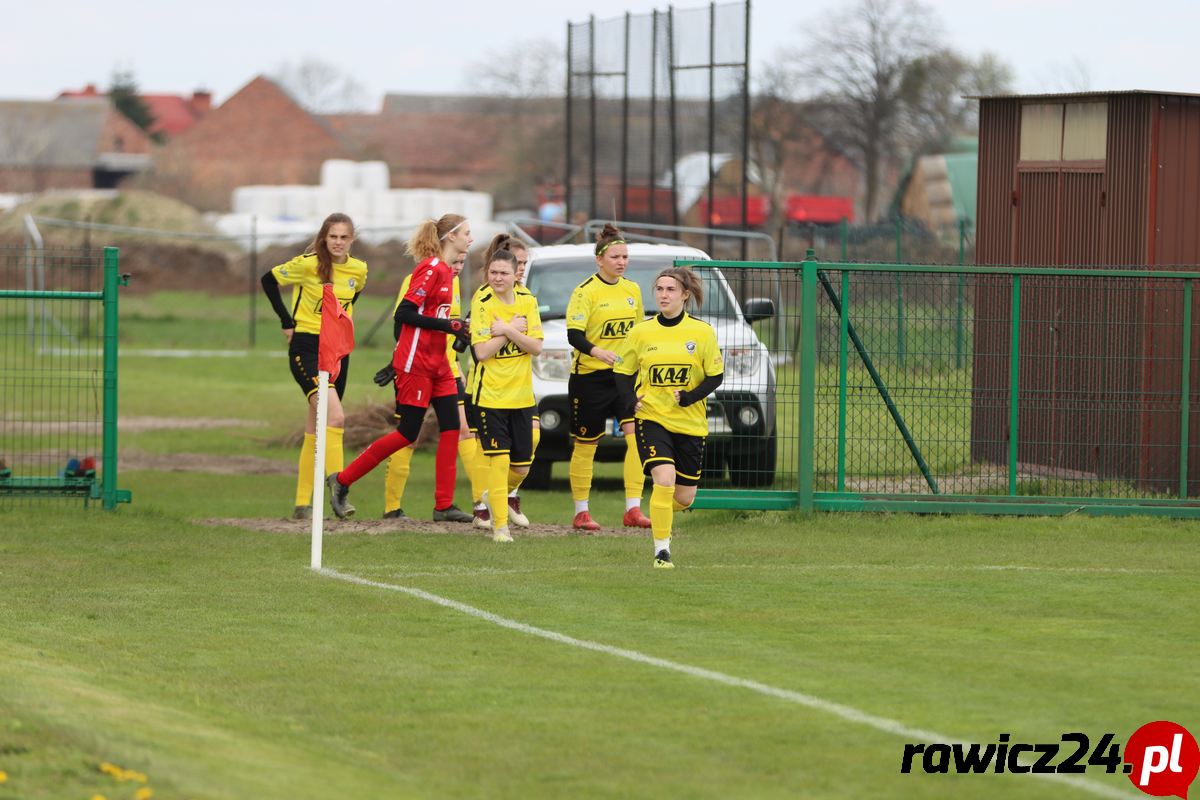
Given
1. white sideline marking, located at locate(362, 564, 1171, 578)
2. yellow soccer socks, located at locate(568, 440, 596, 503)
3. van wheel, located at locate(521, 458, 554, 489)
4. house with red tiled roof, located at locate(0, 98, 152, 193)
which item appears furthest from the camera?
house with red tiled roof, located at locate(0, 98, 152, 193)

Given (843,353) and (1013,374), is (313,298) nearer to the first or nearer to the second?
(843,353)

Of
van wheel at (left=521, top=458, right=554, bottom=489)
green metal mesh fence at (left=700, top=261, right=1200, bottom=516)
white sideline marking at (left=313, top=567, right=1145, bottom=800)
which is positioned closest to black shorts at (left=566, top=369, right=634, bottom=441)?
green metal mesh fence at (left=700, top=261, right=1200, bottom=516)

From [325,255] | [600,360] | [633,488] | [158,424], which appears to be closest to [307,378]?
[325,255]

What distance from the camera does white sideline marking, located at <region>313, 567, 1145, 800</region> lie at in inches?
224

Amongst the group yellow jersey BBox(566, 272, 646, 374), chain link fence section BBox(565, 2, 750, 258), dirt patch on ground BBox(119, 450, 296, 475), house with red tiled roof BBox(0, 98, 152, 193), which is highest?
house with red tiled roof BBox(0, 98, 152, 193)

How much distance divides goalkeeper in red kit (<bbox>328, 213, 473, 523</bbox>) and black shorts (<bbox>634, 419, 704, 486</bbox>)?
184 centimetres

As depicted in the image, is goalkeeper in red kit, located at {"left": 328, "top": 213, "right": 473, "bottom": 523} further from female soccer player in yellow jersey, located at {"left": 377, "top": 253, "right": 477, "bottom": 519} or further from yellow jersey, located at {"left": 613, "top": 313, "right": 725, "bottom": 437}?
yellow jersey, located at {"left": 613, "top": 313, "right": 725, "bottom": 437}

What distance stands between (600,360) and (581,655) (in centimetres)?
461

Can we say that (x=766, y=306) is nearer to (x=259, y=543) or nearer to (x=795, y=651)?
(x=259, y=543)

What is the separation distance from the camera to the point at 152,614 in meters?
8.99

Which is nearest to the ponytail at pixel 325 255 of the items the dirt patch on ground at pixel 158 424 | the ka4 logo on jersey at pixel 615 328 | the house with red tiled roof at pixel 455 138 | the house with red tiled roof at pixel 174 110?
the ka4 logo on jersey at pixel 615 328

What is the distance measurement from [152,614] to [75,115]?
9165 cm

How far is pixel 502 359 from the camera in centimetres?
1174

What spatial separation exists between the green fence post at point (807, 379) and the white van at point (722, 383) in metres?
0.26
